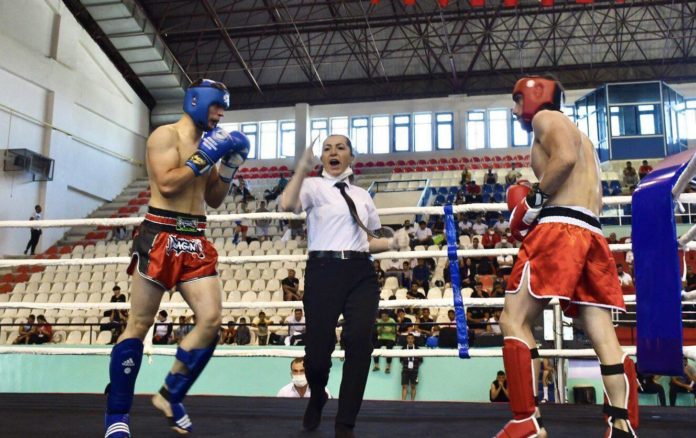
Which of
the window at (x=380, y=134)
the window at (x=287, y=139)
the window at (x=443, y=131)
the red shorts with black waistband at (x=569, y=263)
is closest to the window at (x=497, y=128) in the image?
the window at (x=443, y=131)

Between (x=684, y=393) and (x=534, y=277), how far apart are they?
4376 millimetres

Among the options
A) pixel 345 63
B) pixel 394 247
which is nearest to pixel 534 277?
pixel 394 247

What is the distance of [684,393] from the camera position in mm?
5641

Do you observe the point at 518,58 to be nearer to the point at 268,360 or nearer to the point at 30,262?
the point at 268,360

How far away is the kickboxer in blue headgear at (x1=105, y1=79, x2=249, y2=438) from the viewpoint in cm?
237

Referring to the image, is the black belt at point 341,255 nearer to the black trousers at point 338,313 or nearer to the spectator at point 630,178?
the black trousers at point 338,313

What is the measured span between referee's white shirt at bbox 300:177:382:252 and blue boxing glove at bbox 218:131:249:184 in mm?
298

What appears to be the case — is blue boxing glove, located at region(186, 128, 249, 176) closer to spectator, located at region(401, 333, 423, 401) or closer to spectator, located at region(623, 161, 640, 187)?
spectator, located at region(401, 333, 423, 401)

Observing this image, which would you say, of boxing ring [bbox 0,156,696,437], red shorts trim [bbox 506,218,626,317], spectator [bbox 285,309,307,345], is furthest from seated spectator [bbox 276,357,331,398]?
red shorts trim [bbox 506,218,626,317]

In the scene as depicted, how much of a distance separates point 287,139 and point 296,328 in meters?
11.6

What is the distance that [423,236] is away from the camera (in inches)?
421

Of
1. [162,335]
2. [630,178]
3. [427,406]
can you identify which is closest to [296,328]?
[162,335]

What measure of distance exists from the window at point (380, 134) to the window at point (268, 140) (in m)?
2.79

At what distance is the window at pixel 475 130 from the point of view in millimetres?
17672
